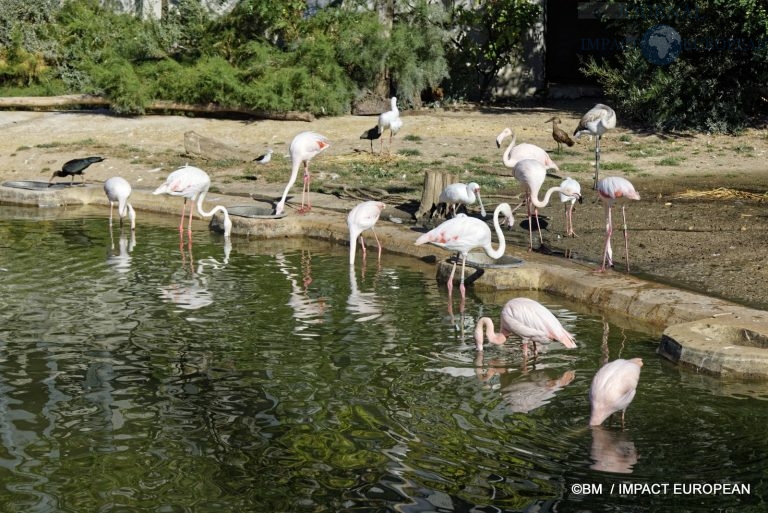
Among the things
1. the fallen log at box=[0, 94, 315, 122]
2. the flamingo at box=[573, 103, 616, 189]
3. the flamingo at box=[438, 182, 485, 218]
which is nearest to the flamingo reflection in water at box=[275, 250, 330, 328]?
the flamingo at box=[438, 182, 485, 218]

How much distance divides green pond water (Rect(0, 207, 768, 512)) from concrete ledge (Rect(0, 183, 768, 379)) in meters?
0.16

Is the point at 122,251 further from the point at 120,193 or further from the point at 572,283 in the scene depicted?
the point at 572,283

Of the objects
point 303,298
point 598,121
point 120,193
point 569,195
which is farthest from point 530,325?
point 598,121

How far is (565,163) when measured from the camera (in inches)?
640

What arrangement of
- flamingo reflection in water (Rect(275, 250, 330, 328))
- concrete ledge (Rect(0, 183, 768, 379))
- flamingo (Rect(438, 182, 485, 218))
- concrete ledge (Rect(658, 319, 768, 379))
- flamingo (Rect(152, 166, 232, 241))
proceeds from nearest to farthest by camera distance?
1. concrete ledge (Rect(658, 319, 768, 379))
2. concrete ledge (Rect(0, 183, 768, 379))
3. flamingo reflection in water (Rect(275, 250, 330, 328))
4. flamingo (Rect(438, 182, 485, 218))
5. flamingo (Rect(152, 166, 232, 241))

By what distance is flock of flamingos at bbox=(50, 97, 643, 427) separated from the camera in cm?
610

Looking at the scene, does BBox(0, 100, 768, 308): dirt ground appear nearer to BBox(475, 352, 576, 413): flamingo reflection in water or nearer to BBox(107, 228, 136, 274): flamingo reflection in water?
BBox(107, 228, 136, 274): flamingo reflection in water

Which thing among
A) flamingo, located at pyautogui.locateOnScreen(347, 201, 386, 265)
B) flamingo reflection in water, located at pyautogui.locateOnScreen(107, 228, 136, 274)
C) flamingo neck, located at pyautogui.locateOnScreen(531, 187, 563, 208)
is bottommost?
flamingo reflection in water, located at pyautogui.locateOnScreen(107, 228, 136, 274)

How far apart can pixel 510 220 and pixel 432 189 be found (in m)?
2.01

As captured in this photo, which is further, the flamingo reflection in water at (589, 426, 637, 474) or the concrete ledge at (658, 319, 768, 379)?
the concrete ledge at (658, 319, 768, 379)

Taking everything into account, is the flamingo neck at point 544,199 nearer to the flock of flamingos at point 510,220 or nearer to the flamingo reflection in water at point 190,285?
the flock of flamingos at point 510,220

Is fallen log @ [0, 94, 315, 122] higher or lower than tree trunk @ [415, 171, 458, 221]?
higher

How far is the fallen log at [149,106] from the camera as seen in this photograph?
19.7 metres

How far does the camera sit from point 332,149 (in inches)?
699
